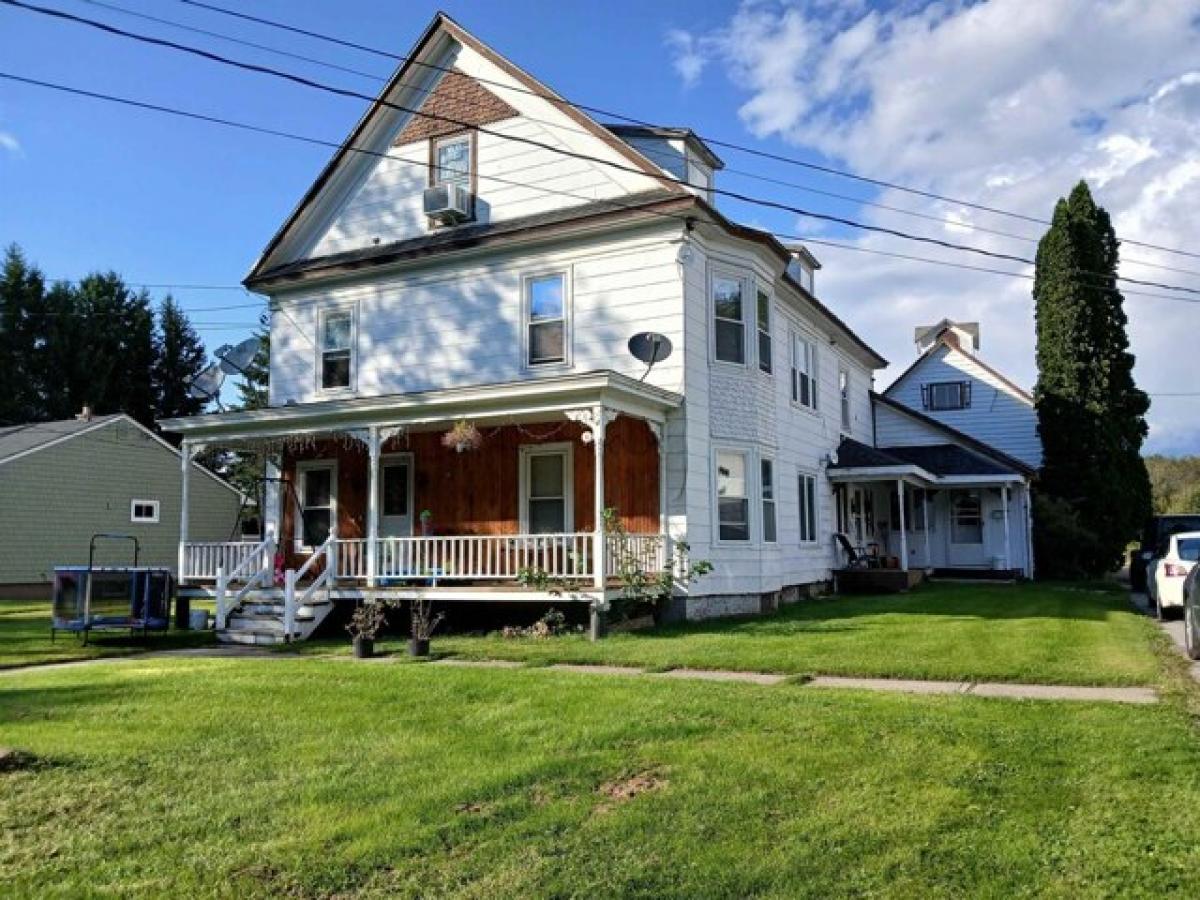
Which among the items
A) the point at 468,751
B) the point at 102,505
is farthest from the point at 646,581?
the point at 102,505

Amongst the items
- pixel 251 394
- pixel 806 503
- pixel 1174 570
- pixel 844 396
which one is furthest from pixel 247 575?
pixel 251 394

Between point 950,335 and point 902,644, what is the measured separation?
1067 inches

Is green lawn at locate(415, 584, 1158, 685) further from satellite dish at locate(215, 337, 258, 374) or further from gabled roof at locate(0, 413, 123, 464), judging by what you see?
gabled roof at locate(0, 413, 123, 464)

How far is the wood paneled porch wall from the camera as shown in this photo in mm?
15172

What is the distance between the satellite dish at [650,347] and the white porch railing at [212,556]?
710cm

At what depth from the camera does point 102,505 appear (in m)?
29.1

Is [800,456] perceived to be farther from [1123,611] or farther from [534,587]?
[534,587]

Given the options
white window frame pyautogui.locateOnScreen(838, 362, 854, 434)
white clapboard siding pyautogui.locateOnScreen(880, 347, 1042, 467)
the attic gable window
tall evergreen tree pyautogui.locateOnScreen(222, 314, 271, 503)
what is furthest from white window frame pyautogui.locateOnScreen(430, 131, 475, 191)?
tall evergreen tree pyautogui.locateOnScreen(222, 314, 271, 503)

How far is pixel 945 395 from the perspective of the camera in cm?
3269

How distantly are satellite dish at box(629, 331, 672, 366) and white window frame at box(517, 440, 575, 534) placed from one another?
1.95 m

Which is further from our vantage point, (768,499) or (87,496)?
(87,496)

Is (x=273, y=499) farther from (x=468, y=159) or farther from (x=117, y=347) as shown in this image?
(x=117, y=347)

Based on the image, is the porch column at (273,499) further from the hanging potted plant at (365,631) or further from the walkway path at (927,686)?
the walkway path at (927,686)

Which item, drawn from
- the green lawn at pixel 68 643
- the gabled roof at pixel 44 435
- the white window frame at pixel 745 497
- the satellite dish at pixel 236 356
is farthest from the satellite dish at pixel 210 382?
the white window frame at pixel 745 497
